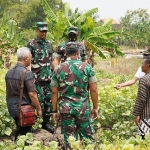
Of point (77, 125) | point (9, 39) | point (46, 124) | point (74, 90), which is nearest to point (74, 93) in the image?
point (74, 90)

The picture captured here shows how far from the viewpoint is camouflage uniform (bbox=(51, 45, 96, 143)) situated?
3.81 metres

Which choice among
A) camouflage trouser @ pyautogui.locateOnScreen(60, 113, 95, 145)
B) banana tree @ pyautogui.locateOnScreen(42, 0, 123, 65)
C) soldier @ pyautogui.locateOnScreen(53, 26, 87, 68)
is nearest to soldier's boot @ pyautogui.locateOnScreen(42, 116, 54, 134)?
soldier @ pyautogui.locateOnScreen(53, 26, 87, 68)

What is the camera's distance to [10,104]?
14.3 ft

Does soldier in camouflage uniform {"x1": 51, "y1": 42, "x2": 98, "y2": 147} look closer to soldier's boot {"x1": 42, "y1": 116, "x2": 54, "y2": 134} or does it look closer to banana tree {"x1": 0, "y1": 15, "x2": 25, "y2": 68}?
soldier's boot {"x1": 42, "y1": 116, "x2": 54, "y2": 134}

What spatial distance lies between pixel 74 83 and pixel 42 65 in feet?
6.28

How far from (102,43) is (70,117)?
9987 millimetres

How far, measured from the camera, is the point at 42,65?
563cm

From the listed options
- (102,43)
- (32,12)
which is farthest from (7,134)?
(32,12)

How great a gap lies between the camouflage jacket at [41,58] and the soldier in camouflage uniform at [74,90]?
1.64 meters

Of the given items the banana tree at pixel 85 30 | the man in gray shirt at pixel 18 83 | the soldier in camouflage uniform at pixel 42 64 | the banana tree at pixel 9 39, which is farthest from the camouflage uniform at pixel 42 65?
the banana tree at pixel 9 39

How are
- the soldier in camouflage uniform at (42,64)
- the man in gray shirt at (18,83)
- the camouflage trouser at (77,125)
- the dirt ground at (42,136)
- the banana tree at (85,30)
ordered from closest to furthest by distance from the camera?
the camouflage trouser at (77,125) < the man in gray shirt at (18,83) < the dirt ground at (42,136) < the soldier in camouflage uniform at (42,64) < the banana tree at (85,30)

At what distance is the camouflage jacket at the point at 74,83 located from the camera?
381 cm

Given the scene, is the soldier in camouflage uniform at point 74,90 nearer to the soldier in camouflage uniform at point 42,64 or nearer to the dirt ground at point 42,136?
the dirt ground at point 42,136

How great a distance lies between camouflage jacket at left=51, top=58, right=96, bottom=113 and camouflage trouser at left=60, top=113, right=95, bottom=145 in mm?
88
